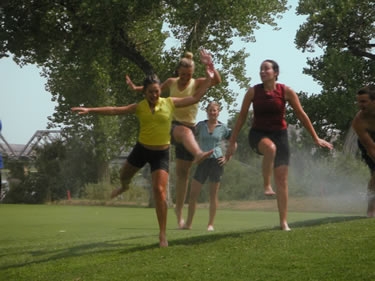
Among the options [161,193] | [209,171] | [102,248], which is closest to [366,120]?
[209,171]

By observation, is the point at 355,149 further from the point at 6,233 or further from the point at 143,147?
the point at 143,147

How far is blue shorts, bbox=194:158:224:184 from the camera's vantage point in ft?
41.0

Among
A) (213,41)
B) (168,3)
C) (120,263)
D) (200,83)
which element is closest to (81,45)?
(168,3)

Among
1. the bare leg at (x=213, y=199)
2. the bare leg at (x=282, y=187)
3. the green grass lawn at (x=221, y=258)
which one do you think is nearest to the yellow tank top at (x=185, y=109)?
the bare leg at (x=282, y=187)

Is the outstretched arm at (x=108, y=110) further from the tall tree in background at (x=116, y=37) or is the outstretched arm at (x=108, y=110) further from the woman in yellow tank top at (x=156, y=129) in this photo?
the tall tree in background at (x=116, y=37)

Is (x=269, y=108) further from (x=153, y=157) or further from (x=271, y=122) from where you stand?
(x=153, y=157)

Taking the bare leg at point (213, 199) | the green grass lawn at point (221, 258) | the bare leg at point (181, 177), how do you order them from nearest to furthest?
the green grass lawn at point (221, 258) → the bare leg at point (181, 177) → the bare leg at point (213, 199)

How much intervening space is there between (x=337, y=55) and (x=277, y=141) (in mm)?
23285

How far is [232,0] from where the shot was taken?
1157 inches

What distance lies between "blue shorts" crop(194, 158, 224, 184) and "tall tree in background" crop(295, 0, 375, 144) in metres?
20.3

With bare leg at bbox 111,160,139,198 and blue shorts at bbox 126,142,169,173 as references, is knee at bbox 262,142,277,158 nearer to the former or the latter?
blue shorts at bbox 126,142,169,173

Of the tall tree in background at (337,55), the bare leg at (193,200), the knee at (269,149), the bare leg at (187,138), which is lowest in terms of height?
the bare leg at (193,200)

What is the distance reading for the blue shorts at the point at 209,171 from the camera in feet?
41.0

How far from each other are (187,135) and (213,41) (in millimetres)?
21891
